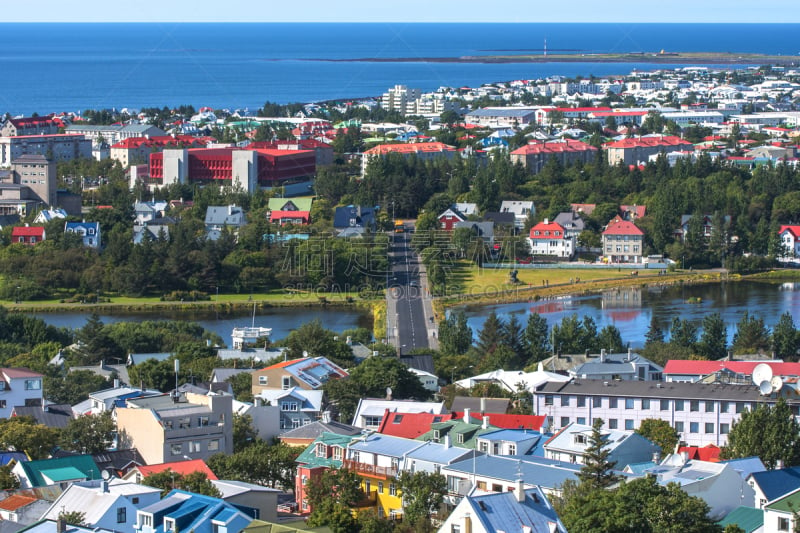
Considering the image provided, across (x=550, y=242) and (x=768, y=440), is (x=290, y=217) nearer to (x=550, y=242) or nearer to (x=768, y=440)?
(x=550, y=242)

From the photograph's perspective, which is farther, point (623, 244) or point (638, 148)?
point (638, 148)

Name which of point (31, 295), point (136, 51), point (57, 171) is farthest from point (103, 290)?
point (136, 51)

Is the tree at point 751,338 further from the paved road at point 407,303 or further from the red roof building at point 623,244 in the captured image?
the red roof building at point 623,244

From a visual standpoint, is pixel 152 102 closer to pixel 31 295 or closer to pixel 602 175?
pixel 602 175

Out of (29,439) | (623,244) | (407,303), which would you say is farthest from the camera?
(623,244)

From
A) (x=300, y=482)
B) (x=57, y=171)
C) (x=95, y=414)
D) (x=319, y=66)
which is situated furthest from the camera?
(x=319, y=66)

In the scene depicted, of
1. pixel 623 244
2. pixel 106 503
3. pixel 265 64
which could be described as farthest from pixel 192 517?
pixel 265 64

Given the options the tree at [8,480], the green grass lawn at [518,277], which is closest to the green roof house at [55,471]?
the tree at [8,480]
